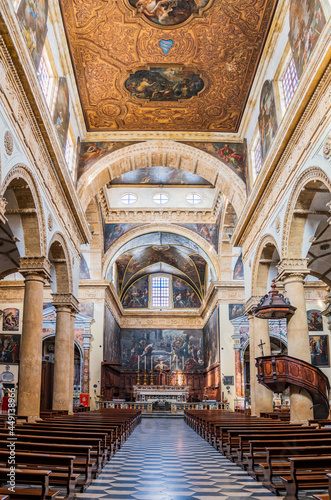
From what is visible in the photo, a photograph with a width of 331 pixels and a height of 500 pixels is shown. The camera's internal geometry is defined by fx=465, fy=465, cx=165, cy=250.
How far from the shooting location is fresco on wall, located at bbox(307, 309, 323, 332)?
85.6 ft

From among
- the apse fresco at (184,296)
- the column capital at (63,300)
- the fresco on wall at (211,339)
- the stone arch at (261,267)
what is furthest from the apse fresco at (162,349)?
the column capital at (63,300)

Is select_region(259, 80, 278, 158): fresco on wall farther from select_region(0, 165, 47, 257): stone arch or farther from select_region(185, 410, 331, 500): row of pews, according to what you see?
select_region(185, 410, 331, 500): row of pews

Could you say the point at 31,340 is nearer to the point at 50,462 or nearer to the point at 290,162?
the point at 50,462

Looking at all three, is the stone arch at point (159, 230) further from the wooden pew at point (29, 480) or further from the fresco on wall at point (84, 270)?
the wooden pew at point (29, 480)

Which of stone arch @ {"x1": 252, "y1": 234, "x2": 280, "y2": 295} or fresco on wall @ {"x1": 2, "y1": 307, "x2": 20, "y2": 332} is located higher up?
stone arch @ {"x1": 252, "y1": 234, "x2": 280, "y2": 295}

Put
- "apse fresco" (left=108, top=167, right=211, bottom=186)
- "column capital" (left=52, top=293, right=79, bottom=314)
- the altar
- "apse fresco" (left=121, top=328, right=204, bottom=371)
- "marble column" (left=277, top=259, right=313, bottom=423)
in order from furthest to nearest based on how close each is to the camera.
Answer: "apse fresco" (left=121, top=328, right=204, bottom=371)
the altar
"apse fresco" (left=108, top=167, right=211, bottom=186)
"column capital" (left=52, top=293, right=79, bottom=314)
"marble column" (left=277, top=259, right=313, bottom=423)

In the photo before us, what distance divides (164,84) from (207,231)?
571 inches

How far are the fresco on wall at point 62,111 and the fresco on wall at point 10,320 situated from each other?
545 inches

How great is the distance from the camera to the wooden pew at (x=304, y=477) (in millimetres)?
4992

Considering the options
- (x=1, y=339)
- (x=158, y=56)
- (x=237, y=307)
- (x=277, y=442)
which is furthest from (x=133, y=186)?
(x=277, y=442)

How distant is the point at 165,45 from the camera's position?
15414 millimetres

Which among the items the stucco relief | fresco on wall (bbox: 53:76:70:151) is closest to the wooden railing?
the stucco relief

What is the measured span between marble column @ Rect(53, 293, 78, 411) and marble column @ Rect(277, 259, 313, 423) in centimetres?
818

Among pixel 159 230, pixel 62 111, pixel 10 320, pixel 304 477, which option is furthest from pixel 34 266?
pixel 159 230
